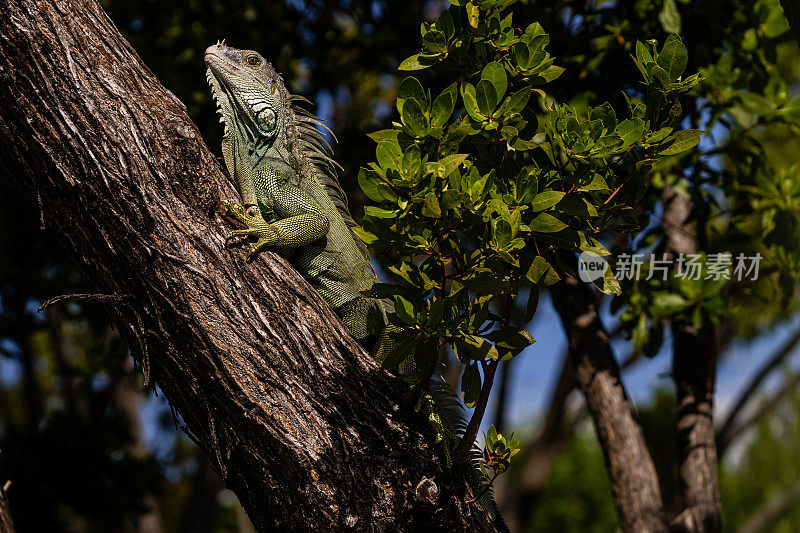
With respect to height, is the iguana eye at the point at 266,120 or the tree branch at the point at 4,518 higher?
the iguana eye at the point at 266,120

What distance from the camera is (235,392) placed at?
2.81 metres

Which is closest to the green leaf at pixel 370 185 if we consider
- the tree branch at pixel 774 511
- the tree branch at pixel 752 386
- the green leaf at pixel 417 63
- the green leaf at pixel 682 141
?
the green leaf at pixel 417 63

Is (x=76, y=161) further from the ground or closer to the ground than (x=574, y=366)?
further from the ground

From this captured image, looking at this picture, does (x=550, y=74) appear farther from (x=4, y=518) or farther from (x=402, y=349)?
(x=4, y=518)

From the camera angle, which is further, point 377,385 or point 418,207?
point 377,385

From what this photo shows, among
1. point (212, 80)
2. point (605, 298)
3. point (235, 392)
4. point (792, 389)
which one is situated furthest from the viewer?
point (792, 389)

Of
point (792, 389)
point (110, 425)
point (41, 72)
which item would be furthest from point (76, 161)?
point (792, 389)

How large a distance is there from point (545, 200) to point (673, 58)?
0.67 m

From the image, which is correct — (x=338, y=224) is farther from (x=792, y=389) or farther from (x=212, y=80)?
(x=792, y=389)

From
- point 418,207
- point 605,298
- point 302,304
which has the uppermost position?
point 418,207

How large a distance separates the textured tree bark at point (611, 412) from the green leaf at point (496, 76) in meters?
2.40

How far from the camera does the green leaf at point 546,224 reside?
2564 mm

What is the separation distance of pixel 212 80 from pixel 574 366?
2.91 meters

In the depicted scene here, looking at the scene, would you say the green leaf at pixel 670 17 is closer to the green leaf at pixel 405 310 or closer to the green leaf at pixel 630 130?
the green leaf at pixel 630 130
